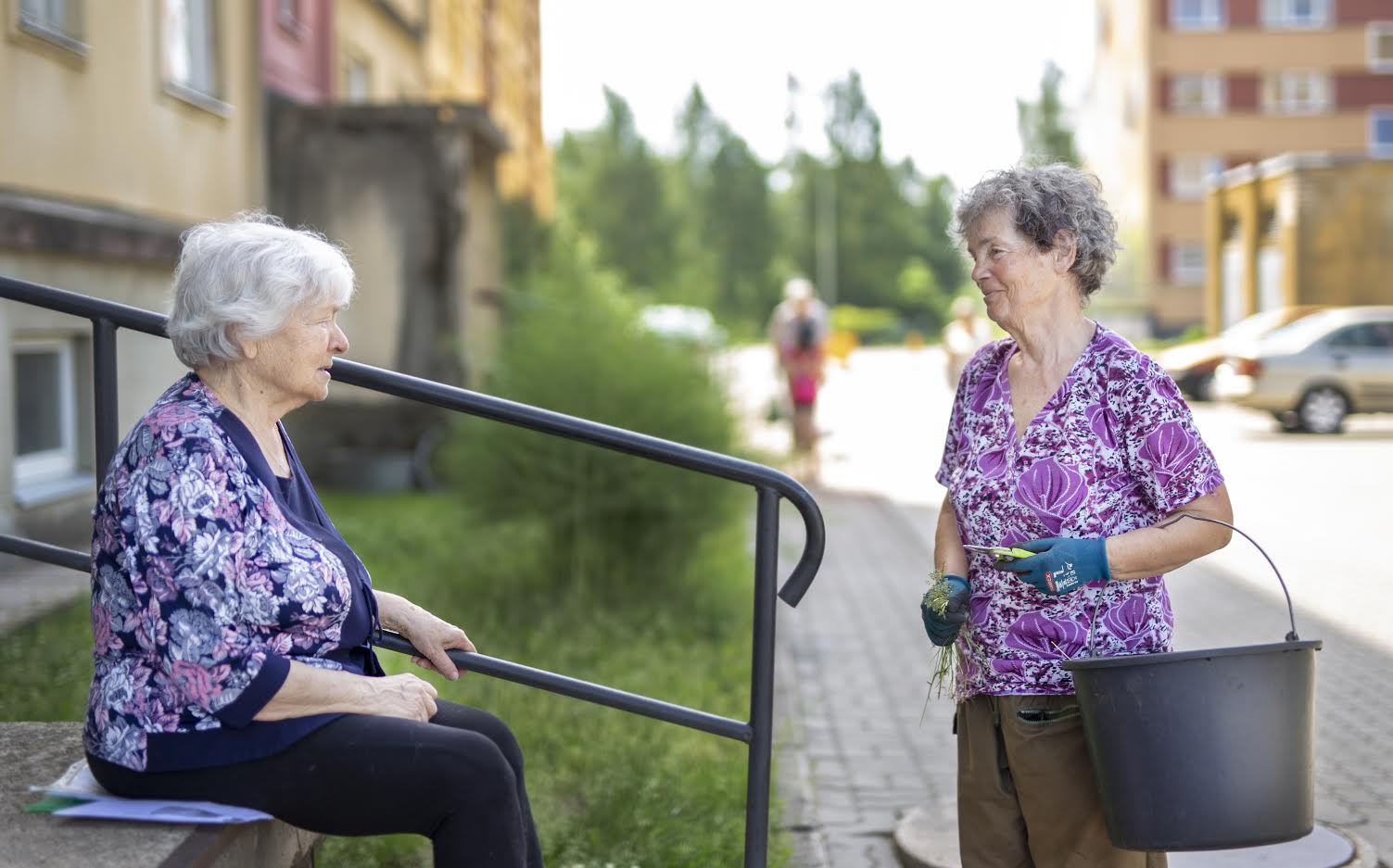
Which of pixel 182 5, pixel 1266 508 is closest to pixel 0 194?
pixel 182 5

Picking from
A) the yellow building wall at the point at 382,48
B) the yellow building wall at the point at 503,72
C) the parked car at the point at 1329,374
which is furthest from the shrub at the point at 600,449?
the parked car at the point at 1329,374

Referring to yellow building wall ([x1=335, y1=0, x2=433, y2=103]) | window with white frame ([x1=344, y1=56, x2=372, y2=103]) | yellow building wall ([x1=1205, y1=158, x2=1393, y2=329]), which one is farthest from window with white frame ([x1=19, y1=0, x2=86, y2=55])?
yellow building wall ([x1=1205, y1=158, x2=1393, y2=329])

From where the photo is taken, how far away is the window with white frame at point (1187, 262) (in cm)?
5194

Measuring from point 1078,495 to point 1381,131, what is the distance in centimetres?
5307

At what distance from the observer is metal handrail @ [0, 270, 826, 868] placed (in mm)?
3025

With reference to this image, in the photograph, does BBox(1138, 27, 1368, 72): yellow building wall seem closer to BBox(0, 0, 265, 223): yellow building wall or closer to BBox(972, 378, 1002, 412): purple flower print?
BBox(0, 0, 265, 223): yellow building wall

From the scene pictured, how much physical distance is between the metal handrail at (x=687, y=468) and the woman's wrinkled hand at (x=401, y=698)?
275 mm

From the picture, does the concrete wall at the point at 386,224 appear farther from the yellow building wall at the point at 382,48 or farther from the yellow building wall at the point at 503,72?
the yellow building wall at the point at 382,48

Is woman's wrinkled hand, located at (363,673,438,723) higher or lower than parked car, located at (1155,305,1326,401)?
lower

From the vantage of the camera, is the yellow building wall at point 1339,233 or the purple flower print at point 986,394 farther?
the yellow building wall at point 1339,233

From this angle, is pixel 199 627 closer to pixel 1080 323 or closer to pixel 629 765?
pixel 1080 323

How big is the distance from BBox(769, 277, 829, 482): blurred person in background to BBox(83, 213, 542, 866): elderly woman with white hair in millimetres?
11309

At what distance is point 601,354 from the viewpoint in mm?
7688

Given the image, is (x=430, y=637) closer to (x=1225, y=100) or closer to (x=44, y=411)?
(x=44, y=411)
